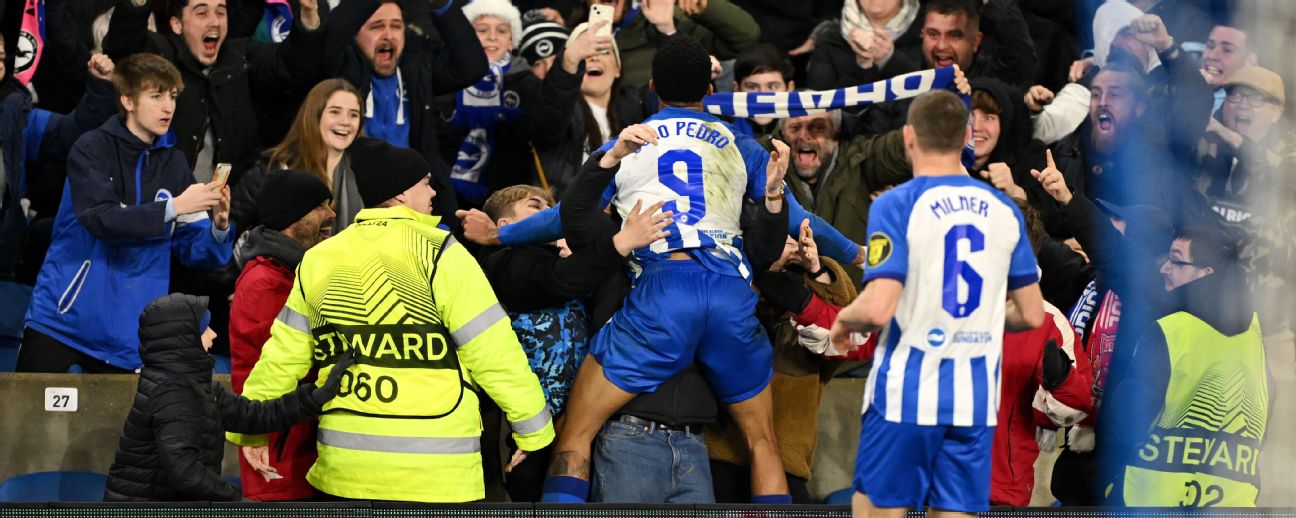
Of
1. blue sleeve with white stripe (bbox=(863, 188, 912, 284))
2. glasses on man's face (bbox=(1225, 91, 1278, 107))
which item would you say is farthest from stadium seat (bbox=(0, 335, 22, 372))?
glasses on man's face (bbox=(1225, 91, 1278, 107))

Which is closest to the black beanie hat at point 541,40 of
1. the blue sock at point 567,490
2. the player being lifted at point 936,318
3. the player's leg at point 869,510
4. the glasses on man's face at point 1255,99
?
the blue sock at point 567,490

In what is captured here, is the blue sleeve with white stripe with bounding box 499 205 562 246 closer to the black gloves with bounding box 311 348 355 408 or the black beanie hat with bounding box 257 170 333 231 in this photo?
the black beanie hat with bounding box 257 170 333 231

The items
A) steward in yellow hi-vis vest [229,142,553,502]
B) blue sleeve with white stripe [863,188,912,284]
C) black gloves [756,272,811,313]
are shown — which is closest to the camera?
blue sleeve with white stripe [863,188,912,284]

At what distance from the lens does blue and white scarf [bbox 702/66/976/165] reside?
731 centimetres

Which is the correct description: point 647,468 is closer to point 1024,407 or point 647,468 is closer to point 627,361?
point 627,361

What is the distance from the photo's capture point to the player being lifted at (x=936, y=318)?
15.9ft

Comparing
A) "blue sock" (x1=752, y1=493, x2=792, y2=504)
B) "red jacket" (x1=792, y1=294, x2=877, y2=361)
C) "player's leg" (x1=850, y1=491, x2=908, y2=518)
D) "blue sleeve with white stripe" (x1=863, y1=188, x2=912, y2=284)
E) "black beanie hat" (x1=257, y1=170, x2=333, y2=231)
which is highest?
"blue sleeve with white stripe" (x1=863, y1=188, x2=912, y2=284)

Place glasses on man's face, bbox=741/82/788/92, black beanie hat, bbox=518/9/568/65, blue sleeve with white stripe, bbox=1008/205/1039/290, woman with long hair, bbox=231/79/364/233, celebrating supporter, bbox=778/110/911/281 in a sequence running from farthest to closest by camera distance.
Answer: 1. black beanie hat, bbox=518/9/568/65
2. glasses on man's face, bbox=741/82/788/92
3. celebrating supporter, bbox=778/110/911/281
4. woman with long hair, bbox=231/79/364/233
5. blue sleeve with white stripe, bbox=1008/205/1039/290

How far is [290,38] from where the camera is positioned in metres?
7.78

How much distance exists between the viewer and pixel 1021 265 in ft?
16.3

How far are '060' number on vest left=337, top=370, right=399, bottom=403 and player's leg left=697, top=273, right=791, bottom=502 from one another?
4.12ft

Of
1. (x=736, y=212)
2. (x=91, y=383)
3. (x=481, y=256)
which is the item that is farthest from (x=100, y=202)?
(x=736, y=212)

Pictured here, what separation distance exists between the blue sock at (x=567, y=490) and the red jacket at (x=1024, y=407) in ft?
5.28

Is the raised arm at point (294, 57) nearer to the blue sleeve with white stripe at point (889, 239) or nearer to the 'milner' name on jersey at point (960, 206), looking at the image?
the blue sleeve with white stripe at point (889, 239)
